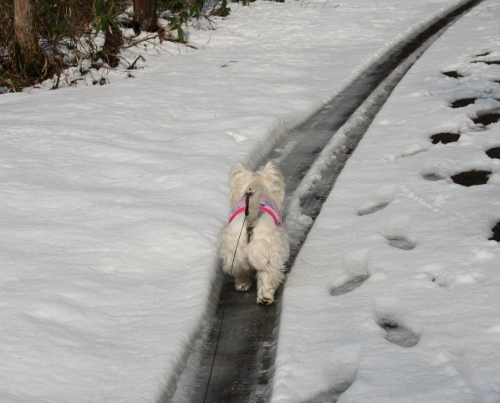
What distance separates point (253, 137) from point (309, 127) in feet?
3.42

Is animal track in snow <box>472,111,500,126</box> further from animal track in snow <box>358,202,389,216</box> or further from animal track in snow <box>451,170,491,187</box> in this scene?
animal track in snow <box>358,202,389,216</box>

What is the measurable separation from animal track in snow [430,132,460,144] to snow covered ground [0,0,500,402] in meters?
0.15

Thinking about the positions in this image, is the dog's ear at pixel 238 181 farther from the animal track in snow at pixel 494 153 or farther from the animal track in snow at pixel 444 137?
the animal track in snow at pixel 444 137

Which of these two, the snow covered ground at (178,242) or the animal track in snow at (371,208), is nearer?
the snow covered ground at (178,242)

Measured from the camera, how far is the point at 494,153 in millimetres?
7371

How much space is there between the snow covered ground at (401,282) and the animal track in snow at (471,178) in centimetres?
8

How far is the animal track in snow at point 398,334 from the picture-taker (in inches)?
163

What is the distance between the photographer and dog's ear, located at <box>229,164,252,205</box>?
520 cm

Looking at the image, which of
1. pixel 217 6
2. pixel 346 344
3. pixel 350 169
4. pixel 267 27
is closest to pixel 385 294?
pixel 346 344

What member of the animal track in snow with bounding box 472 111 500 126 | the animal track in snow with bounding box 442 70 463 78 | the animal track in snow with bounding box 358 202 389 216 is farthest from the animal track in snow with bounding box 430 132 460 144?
the animal track in snow with bounding box 442 70 463 78

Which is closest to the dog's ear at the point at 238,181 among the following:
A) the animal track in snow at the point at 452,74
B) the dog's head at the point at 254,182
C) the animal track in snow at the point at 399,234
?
the dog's head at the point at 254,182

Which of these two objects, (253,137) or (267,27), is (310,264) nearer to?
(253,137)

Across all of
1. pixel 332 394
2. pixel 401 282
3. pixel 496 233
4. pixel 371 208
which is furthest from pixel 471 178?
pixel 332 394

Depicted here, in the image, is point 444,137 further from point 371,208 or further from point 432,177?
point 371,208
